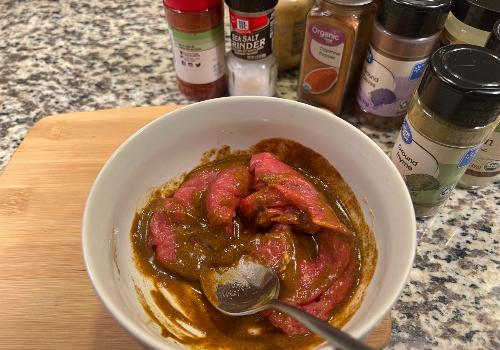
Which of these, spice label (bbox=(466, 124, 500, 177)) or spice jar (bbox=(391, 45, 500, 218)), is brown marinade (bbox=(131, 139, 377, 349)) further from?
spice label (bbox=(466, 124, 500, 177))

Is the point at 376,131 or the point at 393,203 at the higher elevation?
the point at 393,203

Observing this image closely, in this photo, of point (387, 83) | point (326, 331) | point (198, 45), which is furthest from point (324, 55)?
point (326, 331)

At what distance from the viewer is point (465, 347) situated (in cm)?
89

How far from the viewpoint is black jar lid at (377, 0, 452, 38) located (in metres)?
0.94

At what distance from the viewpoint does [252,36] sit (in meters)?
1.17

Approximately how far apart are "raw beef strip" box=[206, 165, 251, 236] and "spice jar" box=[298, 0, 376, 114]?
0.38 m

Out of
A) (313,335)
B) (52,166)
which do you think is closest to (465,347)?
(313,335)

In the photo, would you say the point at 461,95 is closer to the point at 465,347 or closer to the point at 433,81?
the point at 433,81

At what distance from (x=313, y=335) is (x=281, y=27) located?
90 cm

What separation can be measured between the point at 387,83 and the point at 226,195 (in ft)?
1.73

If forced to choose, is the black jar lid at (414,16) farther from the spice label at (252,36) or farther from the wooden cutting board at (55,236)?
the wooden cutting board at (55,236)

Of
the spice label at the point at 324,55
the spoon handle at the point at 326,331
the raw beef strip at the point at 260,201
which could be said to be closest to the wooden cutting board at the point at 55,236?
the spoon handle at the point at 326,331

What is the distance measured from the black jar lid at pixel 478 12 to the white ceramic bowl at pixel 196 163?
0.39 m

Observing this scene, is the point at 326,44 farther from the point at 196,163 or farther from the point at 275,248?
the point at 275,248
